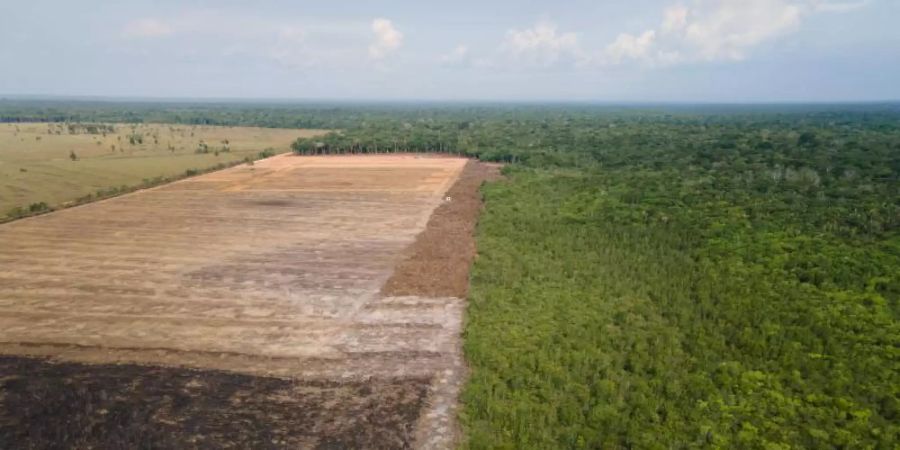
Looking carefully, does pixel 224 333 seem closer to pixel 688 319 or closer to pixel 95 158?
pixel 688 319

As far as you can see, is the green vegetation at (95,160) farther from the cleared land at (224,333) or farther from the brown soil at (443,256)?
the brown soil at (443,256)

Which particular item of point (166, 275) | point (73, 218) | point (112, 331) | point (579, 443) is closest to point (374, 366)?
point (579, 443)

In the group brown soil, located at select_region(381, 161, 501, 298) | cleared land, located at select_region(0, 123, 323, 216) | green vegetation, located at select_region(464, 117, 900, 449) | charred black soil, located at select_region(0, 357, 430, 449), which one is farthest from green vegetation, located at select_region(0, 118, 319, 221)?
green vegetation, located at select_region(464, 117, 900, 449)

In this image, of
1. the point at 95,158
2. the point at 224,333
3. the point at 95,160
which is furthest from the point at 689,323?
the point at 95,158

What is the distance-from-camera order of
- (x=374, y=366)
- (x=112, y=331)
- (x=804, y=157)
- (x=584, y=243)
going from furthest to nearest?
(x=804, y=157)
(x=584, y=243)
(x=112, y=331)
(x=374, y=366)

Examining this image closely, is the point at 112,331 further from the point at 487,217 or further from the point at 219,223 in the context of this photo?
the point at 487,217
